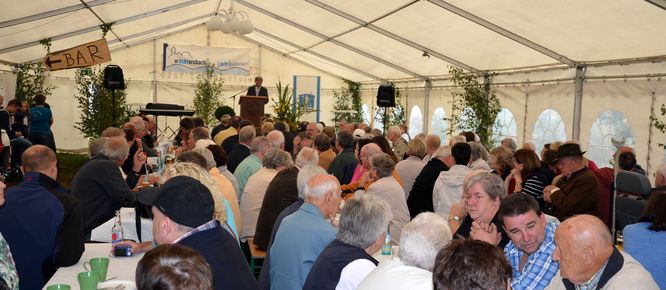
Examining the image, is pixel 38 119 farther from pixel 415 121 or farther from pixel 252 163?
pixel 415 121

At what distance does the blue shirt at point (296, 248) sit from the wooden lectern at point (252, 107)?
9635 mm

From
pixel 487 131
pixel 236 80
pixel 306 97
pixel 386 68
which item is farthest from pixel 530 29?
pixel 236 80

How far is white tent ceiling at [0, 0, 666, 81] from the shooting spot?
8.11 metres

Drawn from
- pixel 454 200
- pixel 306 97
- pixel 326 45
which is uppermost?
pixel 326 45

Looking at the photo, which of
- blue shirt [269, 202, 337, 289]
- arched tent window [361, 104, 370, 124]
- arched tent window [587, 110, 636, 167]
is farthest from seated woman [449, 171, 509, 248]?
arched tent window [361, 104, 370, 124]

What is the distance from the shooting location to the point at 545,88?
1091 centimetres

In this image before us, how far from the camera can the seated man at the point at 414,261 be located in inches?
101

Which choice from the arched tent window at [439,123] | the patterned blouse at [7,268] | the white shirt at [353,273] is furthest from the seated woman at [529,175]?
the arched tent window at [439,123]

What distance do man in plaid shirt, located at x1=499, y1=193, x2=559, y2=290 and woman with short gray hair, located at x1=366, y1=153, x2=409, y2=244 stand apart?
7.20 feet

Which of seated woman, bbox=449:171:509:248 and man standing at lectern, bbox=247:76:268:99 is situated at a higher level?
man standing at lectern, bbox=247:76:268:99

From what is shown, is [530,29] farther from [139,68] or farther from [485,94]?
[139,68]

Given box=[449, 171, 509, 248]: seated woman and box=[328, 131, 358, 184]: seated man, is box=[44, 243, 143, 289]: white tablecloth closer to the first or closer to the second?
box=[449, 171, 509, 248]: seated woman

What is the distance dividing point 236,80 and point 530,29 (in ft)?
41.8

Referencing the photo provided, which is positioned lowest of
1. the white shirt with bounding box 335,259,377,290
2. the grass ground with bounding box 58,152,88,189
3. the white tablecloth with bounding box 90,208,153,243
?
the grass ground with bounding box 58,152,88,189
